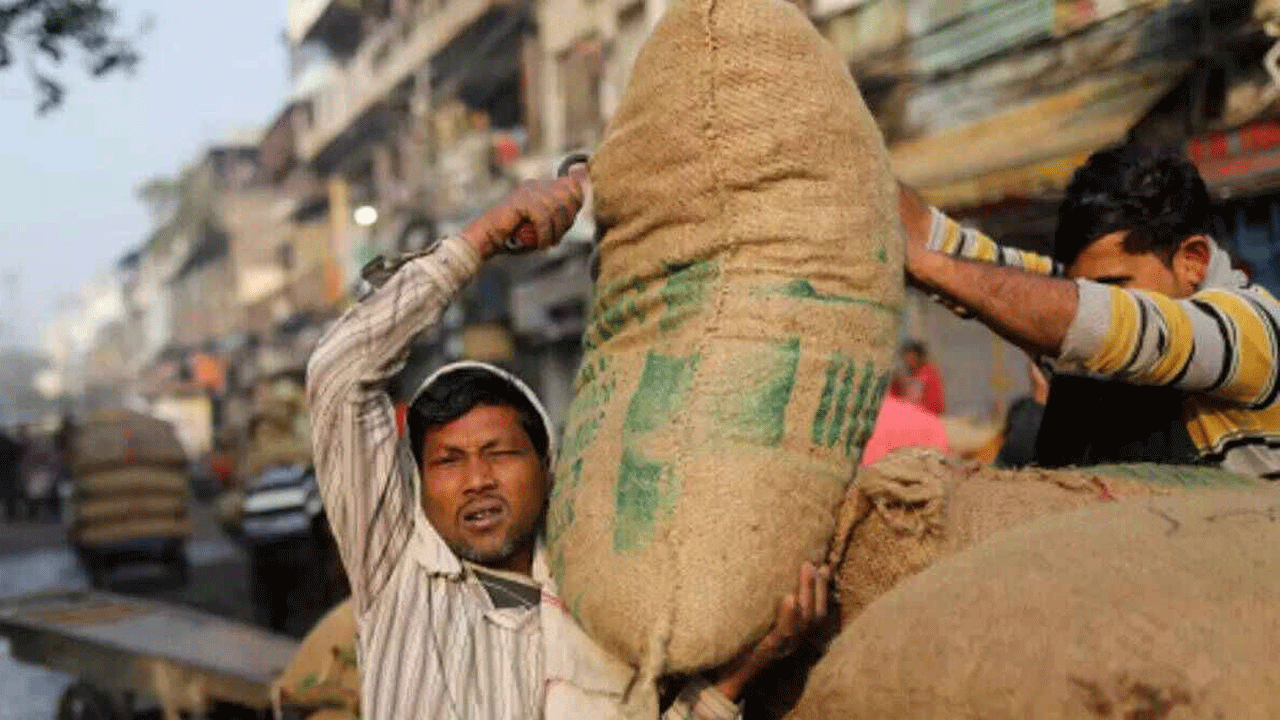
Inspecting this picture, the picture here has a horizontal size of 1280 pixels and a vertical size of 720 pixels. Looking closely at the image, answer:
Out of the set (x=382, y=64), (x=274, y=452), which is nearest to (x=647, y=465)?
(x=274, y=452)

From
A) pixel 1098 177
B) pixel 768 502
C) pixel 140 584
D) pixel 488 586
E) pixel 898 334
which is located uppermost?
pixel 1098 177

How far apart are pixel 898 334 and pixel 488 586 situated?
2.45 ft

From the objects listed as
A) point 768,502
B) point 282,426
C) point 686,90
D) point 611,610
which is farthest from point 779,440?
point 282,426

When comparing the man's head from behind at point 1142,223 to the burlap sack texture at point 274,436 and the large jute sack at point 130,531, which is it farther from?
the large jute sack at point 130,531

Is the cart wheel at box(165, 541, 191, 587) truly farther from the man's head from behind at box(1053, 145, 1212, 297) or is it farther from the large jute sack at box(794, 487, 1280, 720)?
the large jute sack at box(794, 487, 1280, 720)

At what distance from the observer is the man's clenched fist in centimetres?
233

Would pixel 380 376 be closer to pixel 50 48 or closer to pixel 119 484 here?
pixel 50 48

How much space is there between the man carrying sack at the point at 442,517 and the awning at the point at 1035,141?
7.94m

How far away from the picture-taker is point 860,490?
6.53ft

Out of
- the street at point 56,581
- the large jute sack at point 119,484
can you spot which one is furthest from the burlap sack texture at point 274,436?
the large jute sack at point 119,484

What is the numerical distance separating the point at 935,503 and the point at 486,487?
2.50ft

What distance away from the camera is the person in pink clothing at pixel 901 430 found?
3.67 meters

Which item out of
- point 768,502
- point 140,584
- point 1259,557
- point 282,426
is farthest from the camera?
point 140,584

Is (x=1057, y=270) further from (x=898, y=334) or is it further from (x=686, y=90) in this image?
(x=686, y=90)
